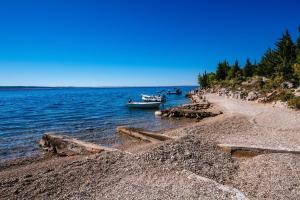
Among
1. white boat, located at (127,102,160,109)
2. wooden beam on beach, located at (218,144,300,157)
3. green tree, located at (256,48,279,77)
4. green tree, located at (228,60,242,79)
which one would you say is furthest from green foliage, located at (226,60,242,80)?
wooden beam on beach, located at (218,144,300,157)

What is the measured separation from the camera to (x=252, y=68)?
76938 mm

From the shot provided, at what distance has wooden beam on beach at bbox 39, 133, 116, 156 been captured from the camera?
13594 millimetres

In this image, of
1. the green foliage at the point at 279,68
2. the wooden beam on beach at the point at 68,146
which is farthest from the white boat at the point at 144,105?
the wooden beam on beach at the point at 68,146

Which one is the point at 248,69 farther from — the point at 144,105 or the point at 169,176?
the point at 169,176

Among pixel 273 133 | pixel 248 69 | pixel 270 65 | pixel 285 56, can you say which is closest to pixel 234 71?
pixel 248 69

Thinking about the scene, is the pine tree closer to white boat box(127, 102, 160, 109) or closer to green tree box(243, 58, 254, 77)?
green tree box(243, 58, 254, 77)

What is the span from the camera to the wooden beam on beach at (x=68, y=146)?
1359 cm

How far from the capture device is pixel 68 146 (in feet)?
48.0

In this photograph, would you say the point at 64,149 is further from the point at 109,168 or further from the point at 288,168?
the point at 288,168

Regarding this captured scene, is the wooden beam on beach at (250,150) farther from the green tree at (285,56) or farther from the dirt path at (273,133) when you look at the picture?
the green tree at (285,56)

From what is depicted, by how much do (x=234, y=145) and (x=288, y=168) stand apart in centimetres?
303

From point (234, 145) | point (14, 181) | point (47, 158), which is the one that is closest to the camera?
point (14, 181)

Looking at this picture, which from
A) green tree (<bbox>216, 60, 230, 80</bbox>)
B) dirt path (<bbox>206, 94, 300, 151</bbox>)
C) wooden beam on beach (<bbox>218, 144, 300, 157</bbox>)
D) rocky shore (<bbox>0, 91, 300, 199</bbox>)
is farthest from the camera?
green tree (<bbox>216, 60, 230, 80</bbox>)

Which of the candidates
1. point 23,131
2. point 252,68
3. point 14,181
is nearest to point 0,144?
point 23,131
